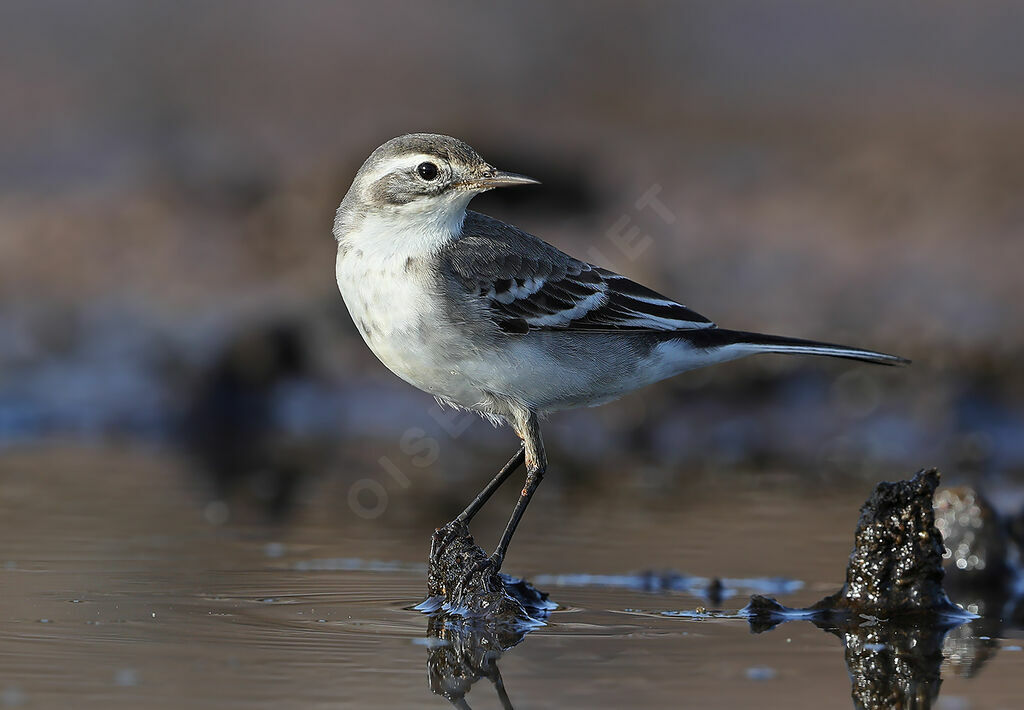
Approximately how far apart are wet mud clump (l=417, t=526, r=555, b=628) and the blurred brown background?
3750mm

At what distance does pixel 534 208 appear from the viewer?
16.9 meters

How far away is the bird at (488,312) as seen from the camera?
7133 millimetres

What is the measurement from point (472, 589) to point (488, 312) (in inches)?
53.1

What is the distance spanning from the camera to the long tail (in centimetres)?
759

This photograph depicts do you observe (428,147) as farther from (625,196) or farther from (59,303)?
(625,196)

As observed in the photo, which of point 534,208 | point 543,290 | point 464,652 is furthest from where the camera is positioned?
point 534,208

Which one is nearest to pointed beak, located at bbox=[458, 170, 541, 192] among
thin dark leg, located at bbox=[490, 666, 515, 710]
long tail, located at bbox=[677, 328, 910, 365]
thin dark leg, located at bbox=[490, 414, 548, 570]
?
thin dark leg, located at bbox=[490, 414, 548, 570]

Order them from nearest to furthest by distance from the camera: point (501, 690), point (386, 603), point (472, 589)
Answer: point (501, 690) < point (472, 589) < point (386, 603)

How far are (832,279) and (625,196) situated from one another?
2.97 m

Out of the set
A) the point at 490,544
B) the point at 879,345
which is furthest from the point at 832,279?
the point at 490,544

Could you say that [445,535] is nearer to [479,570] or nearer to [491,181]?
[479,570]

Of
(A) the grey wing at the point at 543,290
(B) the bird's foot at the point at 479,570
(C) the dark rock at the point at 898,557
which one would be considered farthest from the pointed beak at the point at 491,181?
(C) the dark rock at the point at 898,557

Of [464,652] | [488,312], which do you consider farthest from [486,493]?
[464,652]

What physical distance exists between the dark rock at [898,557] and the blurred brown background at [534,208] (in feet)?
14.8
